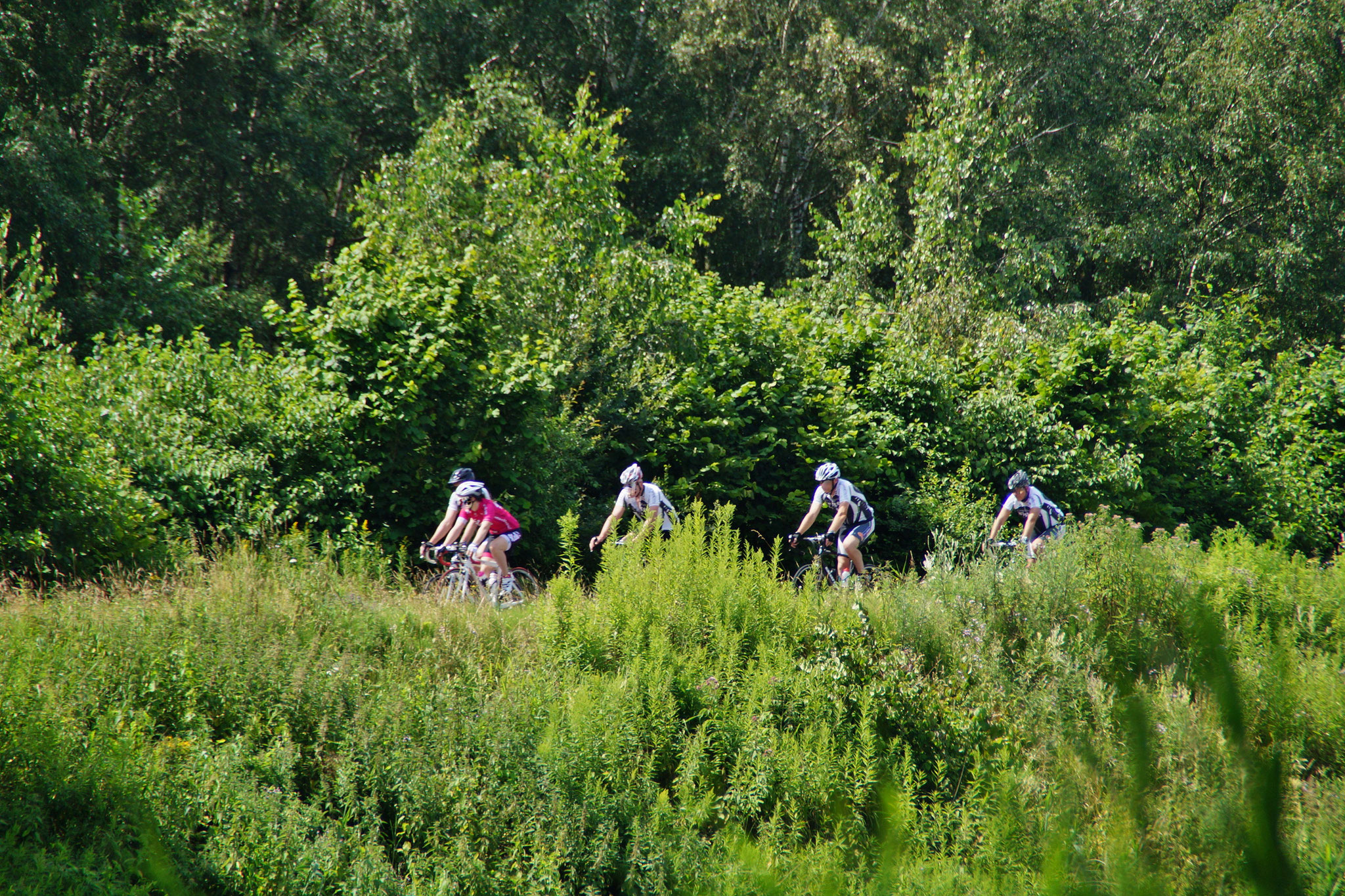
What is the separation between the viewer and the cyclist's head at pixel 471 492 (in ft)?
34.9

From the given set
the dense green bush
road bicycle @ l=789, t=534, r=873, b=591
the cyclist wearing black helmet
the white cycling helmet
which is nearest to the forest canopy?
the dense green bush

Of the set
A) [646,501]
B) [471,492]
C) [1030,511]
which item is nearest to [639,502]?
[646,501]

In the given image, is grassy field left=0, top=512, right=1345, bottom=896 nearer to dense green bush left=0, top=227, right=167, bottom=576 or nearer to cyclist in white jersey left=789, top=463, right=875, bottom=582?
dense green bush left=0, top=227, right=167, bottom=576

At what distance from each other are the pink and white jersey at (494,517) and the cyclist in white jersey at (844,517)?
350 cm

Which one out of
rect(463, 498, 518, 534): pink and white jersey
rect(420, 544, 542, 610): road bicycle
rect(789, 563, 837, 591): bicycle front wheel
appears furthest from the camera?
rect(789, 563, 837, 591): bicycle front wheel

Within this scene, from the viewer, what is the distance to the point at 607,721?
258 inches

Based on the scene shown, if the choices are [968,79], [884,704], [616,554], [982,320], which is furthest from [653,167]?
[884,704]

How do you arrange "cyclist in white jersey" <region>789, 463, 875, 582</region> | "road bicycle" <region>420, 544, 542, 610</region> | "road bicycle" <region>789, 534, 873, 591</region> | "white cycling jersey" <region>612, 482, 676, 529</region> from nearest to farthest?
"road bicycle" <region>420, 544, 542, 610</region> < "white cycling jersey" <region>612, 482, 676, 529</region> < "road bicycle" <region>789, 534, 873, 591</region> < "cyclist in white jersey" <region>789, 463, 875, 582</region>

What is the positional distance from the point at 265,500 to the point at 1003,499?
38.9 ft

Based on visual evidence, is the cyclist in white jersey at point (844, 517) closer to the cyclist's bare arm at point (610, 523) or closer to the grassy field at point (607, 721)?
the cyclist's bare arm at point (610, 523)

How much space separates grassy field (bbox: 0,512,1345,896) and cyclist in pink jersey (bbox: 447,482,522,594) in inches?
58.8

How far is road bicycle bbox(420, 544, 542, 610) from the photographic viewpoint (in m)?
10.2

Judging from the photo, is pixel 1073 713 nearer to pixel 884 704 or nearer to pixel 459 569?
pixel 884 704

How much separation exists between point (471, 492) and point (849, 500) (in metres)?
4.52
